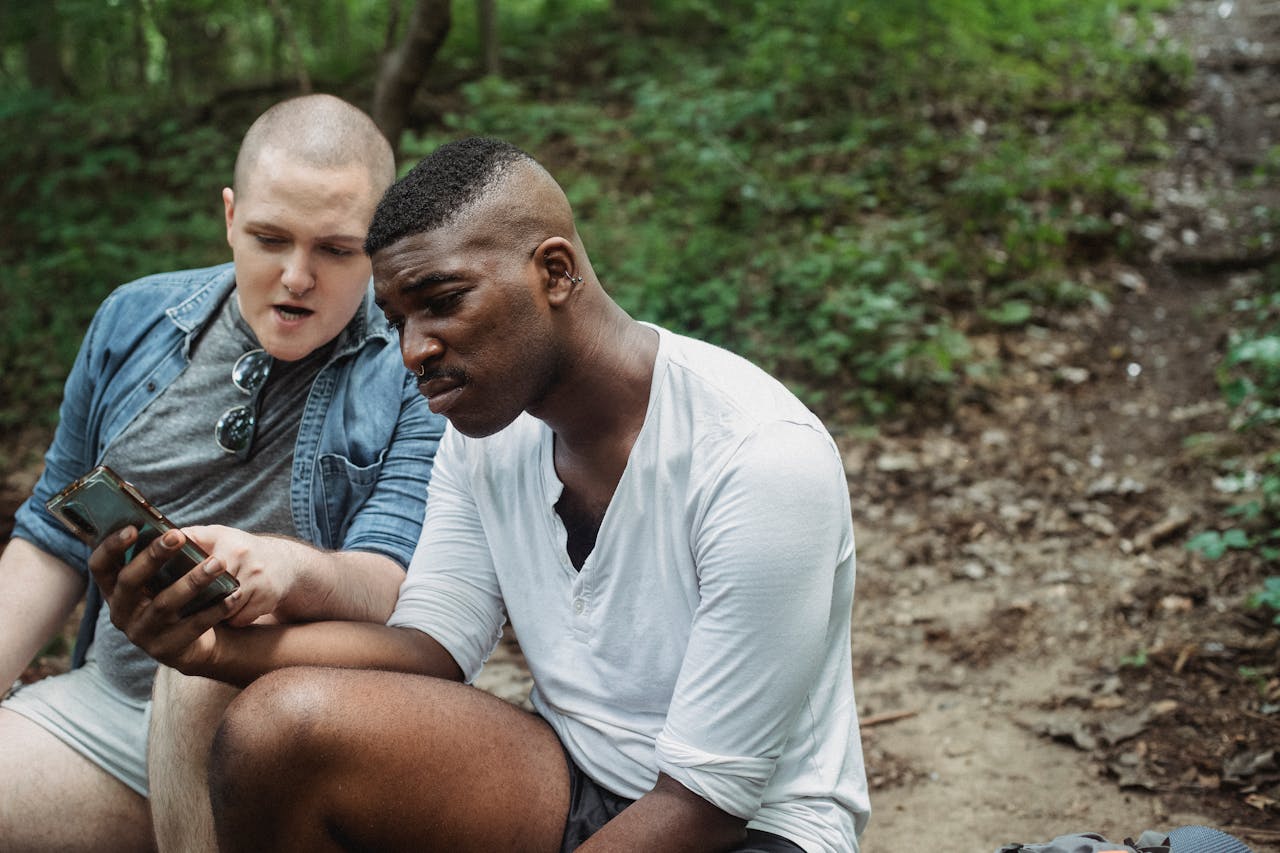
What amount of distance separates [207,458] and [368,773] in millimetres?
961

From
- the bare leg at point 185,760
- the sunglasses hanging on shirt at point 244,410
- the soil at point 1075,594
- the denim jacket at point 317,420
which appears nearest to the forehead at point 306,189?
the denim jacket at point 317,420

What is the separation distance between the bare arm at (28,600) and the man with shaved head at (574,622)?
2.55ft

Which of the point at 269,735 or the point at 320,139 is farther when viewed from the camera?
the point at 320,139

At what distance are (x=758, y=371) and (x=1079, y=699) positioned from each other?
2.18 meters

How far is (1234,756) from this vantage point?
3084mm

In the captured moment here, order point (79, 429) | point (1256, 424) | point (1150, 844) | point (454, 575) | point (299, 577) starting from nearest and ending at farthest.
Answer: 1. point (1150, 844)
2. point (299, 577)
3. point (454, 575)
4. point (79, 429)
5. point (1256, 424)

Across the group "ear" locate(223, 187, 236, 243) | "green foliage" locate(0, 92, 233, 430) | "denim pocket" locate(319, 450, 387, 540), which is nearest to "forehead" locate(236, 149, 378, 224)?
"ear" locate(223, 187, 236, 243)

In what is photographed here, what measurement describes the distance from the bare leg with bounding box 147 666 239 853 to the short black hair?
88cm

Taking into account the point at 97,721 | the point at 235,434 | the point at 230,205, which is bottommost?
the point at 97,721

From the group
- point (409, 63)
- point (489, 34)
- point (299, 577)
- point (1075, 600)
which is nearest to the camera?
point (299, 577)

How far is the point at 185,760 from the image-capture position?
2045 millimetres

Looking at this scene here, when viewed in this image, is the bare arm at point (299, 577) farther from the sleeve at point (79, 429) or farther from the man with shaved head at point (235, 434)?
the sleeve at point (79, 429)

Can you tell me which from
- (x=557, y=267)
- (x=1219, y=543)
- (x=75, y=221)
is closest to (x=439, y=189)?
(x=557, y=267)

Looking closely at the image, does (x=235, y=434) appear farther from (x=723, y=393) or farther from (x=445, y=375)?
(x=723, y=393)
